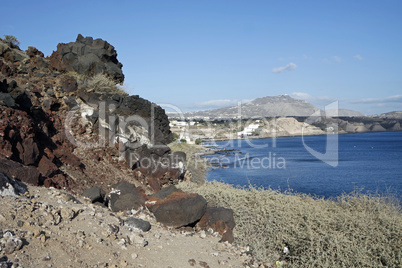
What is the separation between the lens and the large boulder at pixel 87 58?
16344mm

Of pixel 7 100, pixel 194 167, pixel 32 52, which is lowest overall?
pixel 194 167

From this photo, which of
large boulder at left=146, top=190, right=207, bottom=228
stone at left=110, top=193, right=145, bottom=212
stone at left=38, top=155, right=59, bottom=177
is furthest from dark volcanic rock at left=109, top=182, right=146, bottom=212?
stone at left=38, top=155, right=59, bottom=177

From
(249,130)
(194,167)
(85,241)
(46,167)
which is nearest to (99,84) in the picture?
(46,167)

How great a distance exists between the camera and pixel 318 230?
6.95 m

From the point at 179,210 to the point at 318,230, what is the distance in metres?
2.98

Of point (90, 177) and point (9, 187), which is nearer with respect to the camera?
point (9, 187)

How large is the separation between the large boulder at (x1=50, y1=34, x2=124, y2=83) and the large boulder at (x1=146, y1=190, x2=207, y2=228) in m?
10.2

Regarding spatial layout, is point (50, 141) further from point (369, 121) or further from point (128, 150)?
point (369, 121)

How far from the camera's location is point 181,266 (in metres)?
5.96

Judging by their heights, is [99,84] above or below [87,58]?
below

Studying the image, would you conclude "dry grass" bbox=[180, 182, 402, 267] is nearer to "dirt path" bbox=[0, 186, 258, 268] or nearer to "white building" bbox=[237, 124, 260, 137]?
"dirt path" bbox=[0, 186, 258, 268]

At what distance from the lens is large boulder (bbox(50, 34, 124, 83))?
1634 cm

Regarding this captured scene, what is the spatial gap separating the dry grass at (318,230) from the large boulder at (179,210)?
1080mm

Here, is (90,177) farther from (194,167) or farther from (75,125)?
(194,167)
